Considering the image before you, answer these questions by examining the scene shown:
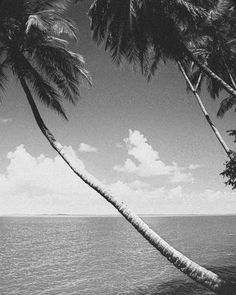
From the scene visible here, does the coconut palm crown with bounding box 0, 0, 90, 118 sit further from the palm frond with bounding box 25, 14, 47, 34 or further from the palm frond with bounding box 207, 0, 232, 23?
the palm frond with bounding box 207, 0, 232, 23

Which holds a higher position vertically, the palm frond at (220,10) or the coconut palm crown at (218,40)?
the palm frond at (220,10)

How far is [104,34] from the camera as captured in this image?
12734mm

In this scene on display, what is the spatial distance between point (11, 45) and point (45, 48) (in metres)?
1.26

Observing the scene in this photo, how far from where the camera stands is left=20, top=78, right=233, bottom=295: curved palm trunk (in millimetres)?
6605

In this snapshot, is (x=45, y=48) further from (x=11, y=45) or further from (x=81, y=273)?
(x=81, y=273)

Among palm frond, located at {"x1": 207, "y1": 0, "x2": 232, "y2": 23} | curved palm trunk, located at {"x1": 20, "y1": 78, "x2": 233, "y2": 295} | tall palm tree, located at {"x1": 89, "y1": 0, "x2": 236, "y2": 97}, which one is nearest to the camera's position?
curved palm trunk, located at {"x1": 20, "y1": 78, "x2": 233, "y2": 295}

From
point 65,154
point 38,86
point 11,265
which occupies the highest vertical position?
point 38,86

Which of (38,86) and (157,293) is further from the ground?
(38,86)

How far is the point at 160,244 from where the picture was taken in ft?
23.9

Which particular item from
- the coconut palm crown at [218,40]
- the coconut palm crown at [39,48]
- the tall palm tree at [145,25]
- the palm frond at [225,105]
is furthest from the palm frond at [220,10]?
the palm frond at [225,105]

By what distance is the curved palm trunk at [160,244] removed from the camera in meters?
6.61

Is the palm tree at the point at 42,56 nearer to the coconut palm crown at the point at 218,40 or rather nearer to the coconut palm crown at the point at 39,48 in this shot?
the coconut palm crown at the point at 39,48

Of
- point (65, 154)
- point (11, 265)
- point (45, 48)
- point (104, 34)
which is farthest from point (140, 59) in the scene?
point (11, 265)

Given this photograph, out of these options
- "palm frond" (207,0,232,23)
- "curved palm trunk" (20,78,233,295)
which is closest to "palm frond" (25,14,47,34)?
"curved palm trunk" (20,78,233,295)
